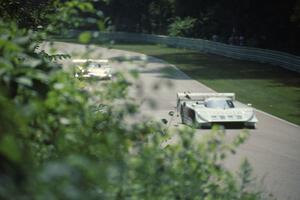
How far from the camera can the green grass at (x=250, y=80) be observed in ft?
91.7

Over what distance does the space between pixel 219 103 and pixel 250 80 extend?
15.8 m

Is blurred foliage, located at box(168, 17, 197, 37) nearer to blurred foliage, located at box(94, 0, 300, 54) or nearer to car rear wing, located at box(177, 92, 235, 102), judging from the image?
blurred foliage, located at box(94, 0, 300, 54)

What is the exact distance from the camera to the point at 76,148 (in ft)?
12.0

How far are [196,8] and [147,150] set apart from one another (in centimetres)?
6345

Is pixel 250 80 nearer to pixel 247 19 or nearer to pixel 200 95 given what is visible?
pixel 200 95

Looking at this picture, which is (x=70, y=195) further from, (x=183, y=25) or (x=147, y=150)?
(x=183, y=25)

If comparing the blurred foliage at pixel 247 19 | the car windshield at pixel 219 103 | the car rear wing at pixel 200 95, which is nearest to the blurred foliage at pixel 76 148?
the car windshield at pixel 219 103

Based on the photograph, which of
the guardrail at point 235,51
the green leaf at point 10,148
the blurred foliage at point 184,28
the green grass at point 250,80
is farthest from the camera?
the blurred foliage at point 184,28

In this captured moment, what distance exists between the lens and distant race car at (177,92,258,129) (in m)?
21.1

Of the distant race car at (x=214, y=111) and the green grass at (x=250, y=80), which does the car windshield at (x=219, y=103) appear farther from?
the green grass at (x=250, y=80)

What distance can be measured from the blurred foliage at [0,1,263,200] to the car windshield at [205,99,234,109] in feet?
55.1

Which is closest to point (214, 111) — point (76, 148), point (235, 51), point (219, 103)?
point (219, 103)

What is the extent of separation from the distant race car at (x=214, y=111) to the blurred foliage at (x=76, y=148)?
51.8 ft

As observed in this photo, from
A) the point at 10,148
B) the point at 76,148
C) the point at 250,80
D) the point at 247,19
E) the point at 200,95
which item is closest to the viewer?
the point at 10,148
